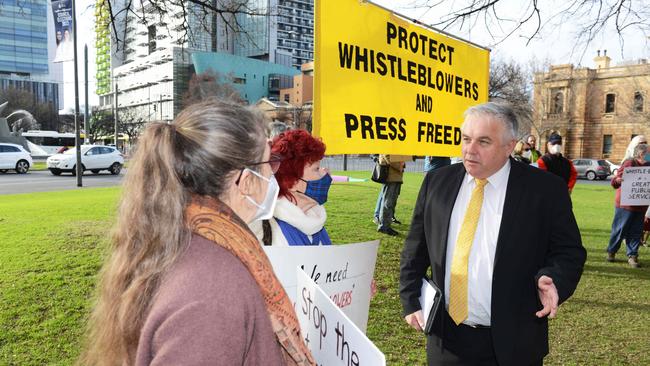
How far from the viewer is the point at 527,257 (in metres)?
2.41

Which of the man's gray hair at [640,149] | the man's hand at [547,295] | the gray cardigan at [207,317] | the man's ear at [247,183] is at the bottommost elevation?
the man's hand at [547,295]

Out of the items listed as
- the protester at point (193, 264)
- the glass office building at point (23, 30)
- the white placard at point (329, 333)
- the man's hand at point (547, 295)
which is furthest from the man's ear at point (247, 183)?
the glass office building at point (23, 30)

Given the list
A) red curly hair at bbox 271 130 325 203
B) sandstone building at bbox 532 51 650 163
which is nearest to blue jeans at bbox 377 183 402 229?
red curly hair at bbox 271 130 325 203

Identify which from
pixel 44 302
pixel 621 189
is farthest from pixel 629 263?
pixel 44 302

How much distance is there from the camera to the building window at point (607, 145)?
52.9 metres

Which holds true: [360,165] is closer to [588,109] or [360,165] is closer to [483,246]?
[588,109]

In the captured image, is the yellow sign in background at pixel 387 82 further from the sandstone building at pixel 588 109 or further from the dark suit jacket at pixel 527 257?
the sandstone building at pixel 588 109

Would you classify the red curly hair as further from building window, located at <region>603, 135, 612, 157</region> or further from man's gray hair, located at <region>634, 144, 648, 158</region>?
building window, located at <region>603, 135, 612, 157</region>

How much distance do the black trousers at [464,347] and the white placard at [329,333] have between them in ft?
3.10

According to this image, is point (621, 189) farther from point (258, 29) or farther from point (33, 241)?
point (33, 241)

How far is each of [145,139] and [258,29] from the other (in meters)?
7.88

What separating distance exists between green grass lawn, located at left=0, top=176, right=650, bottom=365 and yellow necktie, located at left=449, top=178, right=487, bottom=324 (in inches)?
67.0

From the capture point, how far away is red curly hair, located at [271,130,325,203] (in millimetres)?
3070

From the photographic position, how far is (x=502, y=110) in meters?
2.63
